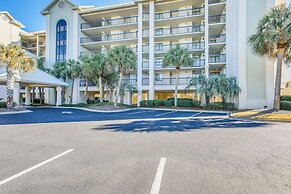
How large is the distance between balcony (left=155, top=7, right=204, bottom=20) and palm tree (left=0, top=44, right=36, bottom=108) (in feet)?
68.1

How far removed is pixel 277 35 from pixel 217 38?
1448 centimetres

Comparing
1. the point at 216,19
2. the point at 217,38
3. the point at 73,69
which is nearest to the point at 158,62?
the point at 217,38

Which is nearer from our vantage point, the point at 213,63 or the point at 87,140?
the point at 87,140

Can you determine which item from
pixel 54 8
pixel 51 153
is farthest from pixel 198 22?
pixel 51 153

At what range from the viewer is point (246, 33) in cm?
2483

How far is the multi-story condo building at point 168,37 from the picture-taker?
24.6 meters

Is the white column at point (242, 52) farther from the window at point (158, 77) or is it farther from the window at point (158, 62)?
the window at point (158, 77)

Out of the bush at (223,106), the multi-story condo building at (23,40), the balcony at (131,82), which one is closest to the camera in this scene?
the bush at (223,106)

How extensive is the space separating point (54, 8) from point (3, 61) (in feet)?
71.4

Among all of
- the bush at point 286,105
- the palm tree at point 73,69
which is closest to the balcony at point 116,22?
the palm tree at point 73,69

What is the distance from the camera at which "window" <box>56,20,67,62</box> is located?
38594mm

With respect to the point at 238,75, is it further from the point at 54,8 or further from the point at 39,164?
the point at 54,8

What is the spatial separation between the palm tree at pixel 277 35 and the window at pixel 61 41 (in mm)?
33017

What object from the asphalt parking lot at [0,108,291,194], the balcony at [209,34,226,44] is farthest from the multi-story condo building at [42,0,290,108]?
the asphalt parking lot at [0,108,291,194]
